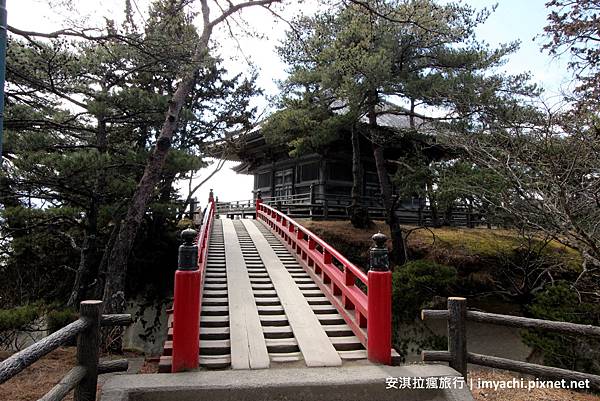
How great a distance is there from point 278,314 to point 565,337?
4779 millimetres

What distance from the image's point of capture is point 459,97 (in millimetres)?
9773

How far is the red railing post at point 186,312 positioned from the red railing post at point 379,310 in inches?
76.3

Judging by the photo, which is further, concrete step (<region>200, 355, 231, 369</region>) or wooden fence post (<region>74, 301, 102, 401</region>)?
concrete step (<region>200, 355, 231, 369</region>)

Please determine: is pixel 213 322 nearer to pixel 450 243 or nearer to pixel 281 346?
pixel 281 346

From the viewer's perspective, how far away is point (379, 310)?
13.8ft

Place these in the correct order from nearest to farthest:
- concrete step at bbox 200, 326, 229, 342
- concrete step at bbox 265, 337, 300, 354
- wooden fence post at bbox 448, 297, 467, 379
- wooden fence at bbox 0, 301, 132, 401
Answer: wooden fence at bbox 0, 301, 132, 401 < wooden fence post at bbox 448, 297, 467, 379 < concrete step at bbox 265, 337, 300, 354 < concrete step at bbox 200, 326, 229, 342

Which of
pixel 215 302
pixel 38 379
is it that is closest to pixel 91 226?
pixel 38 379

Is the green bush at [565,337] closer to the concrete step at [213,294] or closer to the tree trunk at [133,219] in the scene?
the concrete step at [213,294]

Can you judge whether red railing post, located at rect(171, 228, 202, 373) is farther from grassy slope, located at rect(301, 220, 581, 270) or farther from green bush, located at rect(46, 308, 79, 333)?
grassy slope, located at rect(301, 220, 581, 270)

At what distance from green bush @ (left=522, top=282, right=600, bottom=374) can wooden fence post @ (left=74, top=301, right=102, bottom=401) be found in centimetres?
652

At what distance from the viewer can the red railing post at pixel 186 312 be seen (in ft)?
12.7

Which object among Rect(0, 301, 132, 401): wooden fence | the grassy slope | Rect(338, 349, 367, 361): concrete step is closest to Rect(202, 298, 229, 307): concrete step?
Rect(0, 301, 132, 401): wooden fence

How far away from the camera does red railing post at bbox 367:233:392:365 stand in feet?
13.7

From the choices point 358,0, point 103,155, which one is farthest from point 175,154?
→ point 358,0
